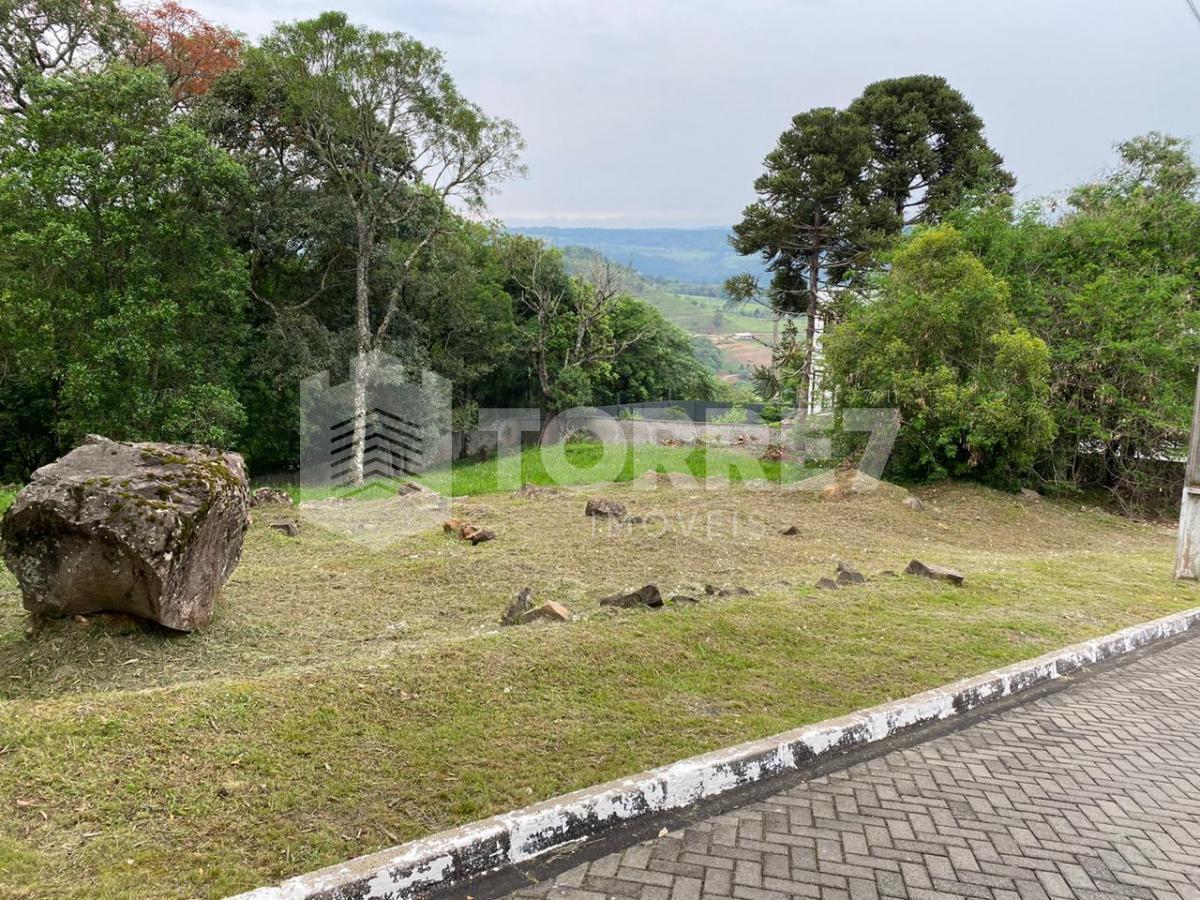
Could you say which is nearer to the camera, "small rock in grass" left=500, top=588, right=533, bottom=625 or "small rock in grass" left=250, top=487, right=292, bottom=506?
"small rock in grass" left=500, top=588, right=533, bottom=625

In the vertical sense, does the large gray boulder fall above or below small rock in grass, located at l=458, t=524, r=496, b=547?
above

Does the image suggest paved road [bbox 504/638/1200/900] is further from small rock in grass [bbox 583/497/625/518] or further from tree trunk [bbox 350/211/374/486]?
tree trunk [bbox 350/211/374/486]

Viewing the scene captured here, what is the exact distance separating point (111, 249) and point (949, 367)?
1410 cm

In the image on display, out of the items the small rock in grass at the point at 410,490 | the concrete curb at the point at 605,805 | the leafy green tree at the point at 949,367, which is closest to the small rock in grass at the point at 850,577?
the concrete curb at the point at 605,805

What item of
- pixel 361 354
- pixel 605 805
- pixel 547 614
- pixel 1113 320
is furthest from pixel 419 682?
pixel 361 354

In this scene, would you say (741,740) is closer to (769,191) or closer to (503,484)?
(503,484)

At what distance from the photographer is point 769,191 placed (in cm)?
1967

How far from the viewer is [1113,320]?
39.2 feet

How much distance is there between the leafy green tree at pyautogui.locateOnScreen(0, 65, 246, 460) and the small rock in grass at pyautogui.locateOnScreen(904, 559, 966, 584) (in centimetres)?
1148

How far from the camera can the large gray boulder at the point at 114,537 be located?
4367 mm

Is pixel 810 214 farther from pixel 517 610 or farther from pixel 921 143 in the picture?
pixel 517 610

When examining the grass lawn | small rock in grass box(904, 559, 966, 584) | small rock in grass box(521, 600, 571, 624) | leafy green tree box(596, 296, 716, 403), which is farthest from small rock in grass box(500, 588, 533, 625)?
leafy green tree box(596, 296, 716, 403)

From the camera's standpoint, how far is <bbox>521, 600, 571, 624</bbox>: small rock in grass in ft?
17.2

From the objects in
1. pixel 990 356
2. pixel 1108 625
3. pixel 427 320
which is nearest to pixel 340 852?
pixel 1108 625
